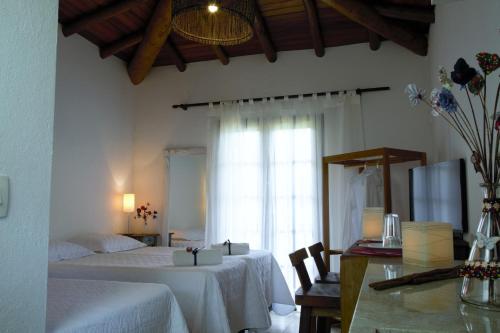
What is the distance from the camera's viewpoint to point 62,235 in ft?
13.7

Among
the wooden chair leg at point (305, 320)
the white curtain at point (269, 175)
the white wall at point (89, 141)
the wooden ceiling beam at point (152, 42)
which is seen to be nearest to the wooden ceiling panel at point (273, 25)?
the wooden ceiling beam at point (152, 42)

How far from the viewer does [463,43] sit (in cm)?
246

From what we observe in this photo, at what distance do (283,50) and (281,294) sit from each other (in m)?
2.84

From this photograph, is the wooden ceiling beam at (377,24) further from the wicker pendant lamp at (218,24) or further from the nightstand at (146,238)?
the nightstand at (146,238)

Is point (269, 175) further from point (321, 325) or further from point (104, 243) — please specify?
point (321, 325)

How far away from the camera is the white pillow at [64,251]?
3.49 metres

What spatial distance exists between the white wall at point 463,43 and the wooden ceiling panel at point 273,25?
36cm

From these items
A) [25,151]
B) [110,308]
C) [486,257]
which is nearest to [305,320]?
[110,308]

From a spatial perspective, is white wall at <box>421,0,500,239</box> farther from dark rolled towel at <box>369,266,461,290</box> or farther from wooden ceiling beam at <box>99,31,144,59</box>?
wooden ceiling beam at <box>99,31,144,59</box>

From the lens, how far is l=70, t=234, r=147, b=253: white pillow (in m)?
4.09

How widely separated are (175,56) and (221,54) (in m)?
0.61

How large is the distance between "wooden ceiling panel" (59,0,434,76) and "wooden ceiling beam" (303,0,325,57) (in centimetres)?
8

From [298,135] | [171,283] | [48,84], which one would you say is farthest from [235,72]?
[48,84]

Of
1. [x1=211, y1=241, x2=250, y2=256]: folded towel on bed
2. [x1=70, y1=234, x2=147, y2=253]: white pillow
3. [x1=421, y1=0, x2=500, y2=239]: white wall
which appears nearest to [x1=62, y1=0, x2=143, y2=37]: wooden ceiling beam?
[x1=70, y1=234, x2=147, y2=253]: white pillow
